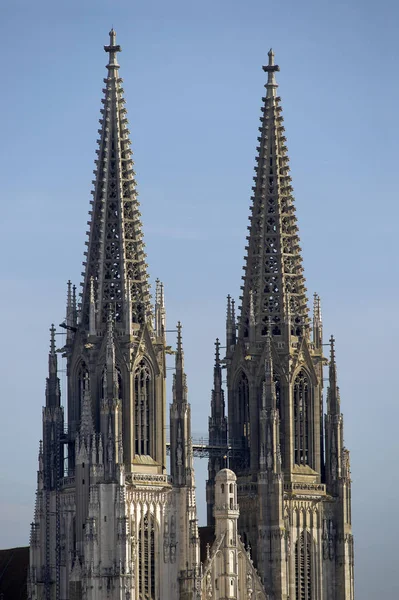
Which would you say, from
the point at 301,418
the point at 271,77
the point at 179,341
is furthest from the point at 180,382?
the point at 271,77

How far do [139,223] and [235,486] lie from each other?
15.4 m

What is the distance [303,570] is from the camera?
15462cm

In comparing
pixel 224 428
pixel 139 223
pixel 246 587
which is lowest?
pixel 246 587

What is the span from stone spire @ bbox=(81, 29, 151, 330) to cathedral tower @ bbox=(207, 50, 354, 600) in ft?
25.7

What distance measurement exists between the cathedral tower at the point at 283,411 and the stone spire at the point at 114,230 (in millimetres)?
7848

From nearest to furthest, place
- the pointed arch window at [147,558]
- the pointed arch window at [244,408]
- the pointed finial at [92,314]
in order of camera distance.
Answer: the pointed arch window at [147,558], the pointed finial at [92,314], the pointed arch window at [244,408]

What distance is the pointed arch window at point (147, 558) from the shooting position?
148 meters

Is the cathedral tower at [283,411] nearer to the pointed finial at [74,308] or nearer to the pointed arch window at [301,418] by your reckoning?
the pointed arch window at [301,418]

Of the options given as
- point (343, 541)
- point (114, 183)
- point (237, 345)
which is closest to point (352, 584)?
point (343, 541)

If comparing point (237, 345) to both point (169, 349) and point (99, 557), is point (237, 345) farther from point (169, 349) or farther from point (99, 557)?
point (99, 557)

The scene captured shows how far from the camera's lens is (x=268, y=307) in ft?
513

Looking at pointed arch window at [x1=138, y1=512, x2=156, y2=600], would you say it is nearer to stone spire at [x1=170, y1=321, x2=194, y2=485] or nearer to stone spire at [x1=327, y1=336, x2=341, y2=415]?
stone spire at [x1=170, y1=321, x2=194, y2=485]

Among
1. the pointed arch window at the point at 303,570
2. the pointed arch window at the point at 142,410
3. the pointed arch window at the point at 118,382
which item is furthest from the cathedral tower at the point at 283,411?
the pointed arch window at the point at 118,382

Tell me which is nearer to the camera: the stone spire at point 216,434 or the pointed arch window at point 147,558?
the pointed arch window at point 147,558
